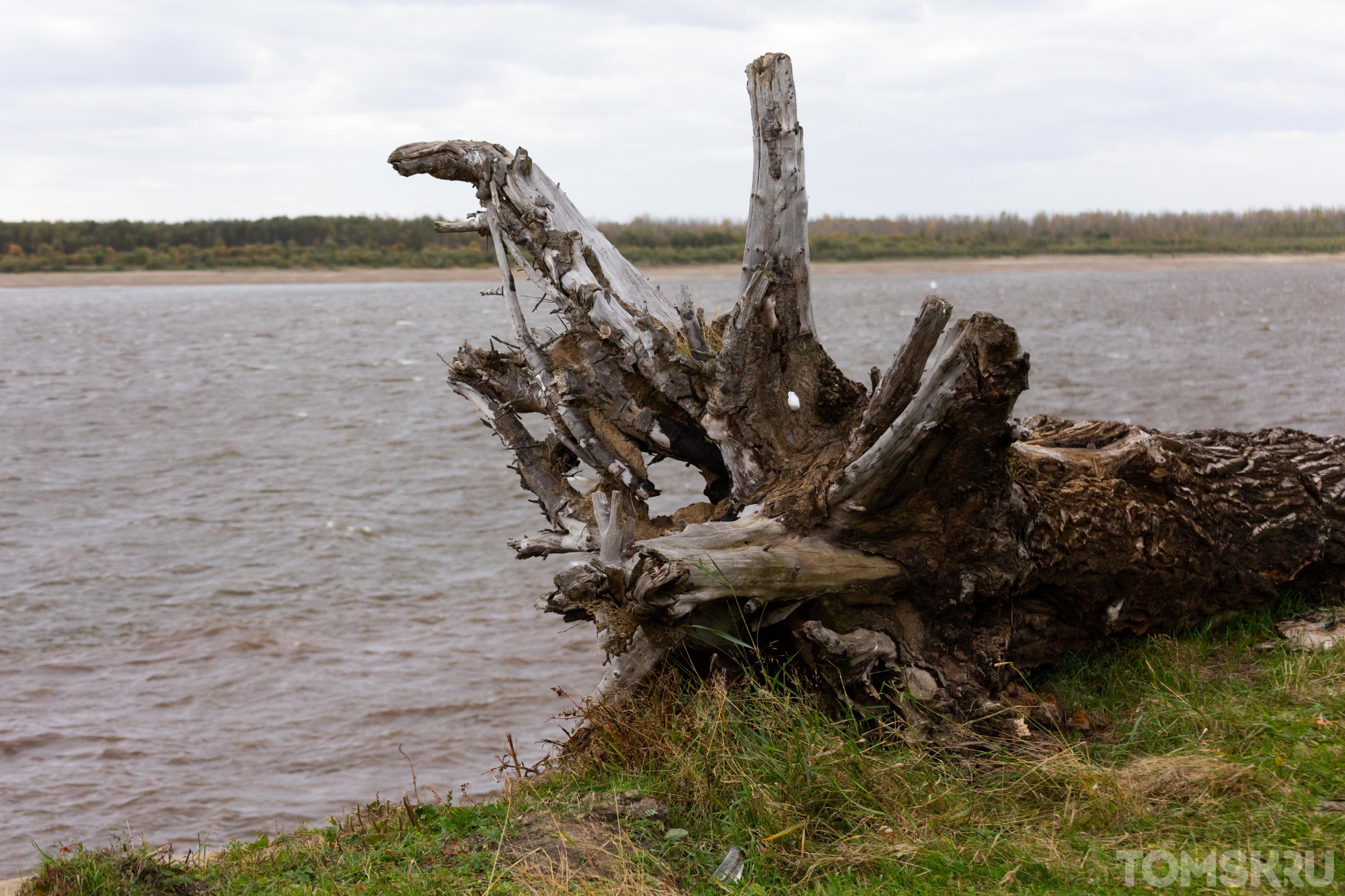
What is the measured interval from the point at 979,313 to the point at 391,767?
519 centimetres

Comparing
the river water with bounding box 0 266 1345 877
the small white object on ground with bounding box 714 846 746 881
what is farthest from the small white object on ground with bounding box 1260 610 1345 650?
the river water with bounding box 0 266 1345 877

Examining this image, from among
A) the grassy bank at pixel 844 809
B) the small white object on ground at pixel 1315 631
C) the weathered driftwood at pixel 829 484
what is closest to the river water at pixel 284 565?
the grassy bank at pixel 844 809

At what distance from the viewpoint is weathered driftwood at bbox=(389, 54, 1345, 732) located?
4492 mm

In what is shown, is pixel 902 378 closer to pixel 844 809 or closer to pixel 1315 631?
pixel 844 809

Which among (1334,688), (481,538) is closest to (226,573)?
(481,538)

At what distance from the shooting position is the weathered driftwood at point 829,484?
177 inches

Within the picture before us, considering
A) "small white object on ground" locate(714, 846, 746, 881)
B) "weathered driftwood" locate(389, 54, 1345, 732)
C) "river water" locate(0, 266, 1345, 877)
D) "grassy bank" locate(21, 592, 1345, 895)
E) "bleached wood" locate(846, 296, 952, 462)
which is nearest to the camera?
"grassy bank" locate(21, 592, 1345, 895)

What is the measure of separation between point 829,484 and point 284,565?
8459mm

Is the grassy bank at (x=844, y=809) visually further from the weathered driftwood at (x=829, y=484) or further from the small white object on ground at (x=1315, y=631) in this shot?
the weathered driftwood at (x=829, y=484)

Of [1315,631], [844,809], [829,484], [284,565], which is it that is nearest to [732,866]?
[844,809]

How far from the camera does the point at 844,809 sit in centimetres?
392

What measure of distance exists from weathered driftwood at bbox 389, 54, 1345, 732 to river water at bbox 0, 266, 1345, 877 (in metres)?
2.76

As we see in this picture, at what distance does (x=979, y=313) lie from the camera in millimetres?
4164

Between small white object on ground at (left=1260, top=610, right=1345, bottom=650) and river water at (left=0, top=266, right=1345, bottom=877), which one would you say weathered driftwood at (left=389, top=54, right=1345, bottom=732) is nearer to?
small white object on ground at (left=1260, top=610, right=1345, bottom=650)
